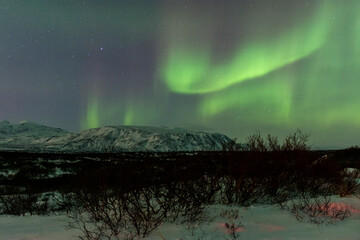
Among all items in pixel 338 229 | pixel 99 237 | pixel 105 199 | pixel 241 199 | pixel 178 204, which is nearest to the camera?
pixel 99 237

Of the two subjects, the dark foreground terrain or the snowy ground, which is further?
the dark foreground terrain

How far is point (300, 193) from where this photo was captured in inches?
349

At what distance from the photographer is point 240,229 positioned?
5285 mm

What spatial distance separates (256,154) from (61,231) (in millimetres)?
5688

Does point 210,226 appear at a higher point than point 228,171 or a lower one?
lower

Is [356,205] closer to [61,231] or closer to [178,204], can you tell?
[178,204]

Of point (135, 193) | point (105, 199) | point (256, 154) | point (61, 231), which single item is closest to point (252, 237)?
point (135, 193)

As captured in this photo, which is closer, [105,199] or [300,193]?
[105,199]

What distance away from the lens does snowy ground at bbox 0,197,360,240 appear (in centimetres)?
489

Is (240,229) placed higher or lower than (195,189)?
lower

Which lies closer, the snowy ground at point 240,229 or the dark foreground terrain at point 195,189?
the snowy ground at point 240,229

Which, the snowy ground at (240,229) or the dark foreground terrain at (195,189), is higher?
the dark foreground terrain at (195,189)

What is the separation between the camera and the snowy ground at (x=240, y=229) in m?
4.89

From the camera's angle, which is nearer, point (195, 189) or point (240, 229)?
point (240, 229)
